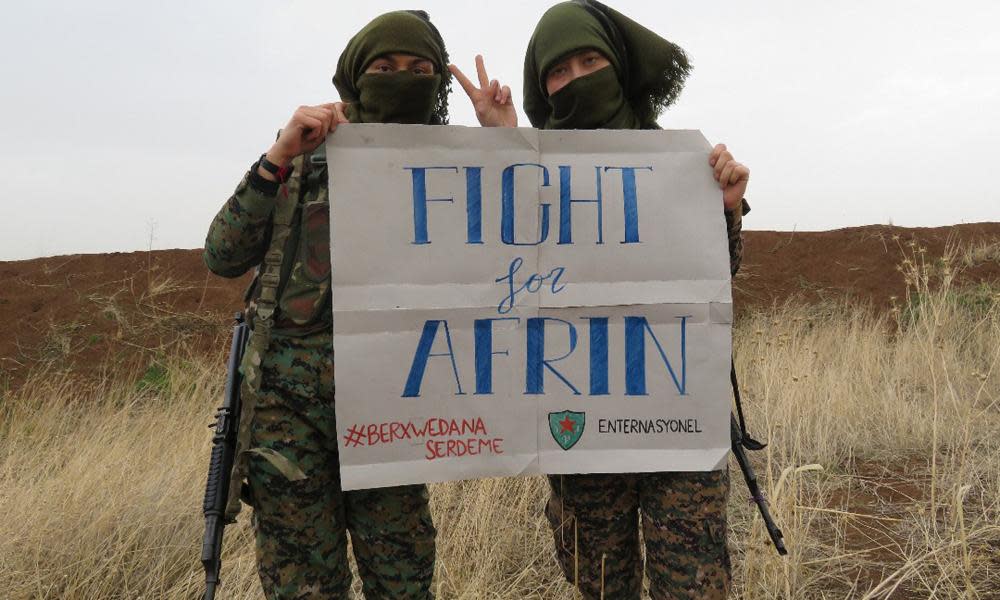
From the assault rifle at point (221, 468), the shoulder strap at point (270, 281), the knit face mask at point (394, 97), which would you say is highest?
the knit face mask at point (394, 97)

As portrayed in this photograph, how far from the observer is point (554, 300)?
1741 millimetres

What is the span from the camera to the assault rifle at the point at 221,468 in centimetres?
152

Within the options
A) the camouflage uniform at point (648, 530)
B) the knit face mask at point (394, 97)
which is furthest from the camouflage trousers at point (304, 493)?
the knit face mask at point (394, 97)

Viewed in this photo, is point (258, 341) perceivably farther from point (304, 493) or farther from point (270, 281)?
point (304, 493)

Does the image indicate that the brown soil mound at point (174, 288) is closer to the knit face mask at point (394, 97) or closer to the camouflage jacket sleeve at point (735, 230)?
the camouflage jacket sleeve at point (735, 230)

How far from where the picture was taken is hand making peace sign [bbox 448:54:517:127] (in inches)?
75.0

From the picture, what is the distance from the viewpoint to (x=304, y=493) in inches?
65.9

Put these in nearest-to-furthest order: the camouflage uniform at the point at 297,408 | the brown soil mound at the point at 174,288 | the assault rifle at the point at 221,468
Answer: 1. the assault rifle at the point at 221,468
2. the camouflage uniform at the point at 297,408
3. the brown soil mound at the point at 174,288

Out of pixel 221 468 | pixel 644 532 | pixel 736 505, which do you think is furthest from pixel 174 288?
pixel 644 532

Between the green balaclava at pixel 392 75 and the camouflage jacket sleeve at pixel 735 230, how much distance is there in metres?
0.88

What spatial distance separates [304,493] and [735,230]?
1.33m

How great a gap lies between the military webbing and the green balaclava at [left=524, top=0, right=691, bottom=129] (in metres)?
0.86

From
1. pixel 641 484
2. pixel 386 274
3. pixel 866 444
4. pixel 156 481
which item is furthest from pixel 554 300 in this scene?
pixel 866 444

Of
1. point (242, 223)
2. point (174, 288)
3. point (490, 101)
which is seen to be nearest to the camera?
point (242, 223)
